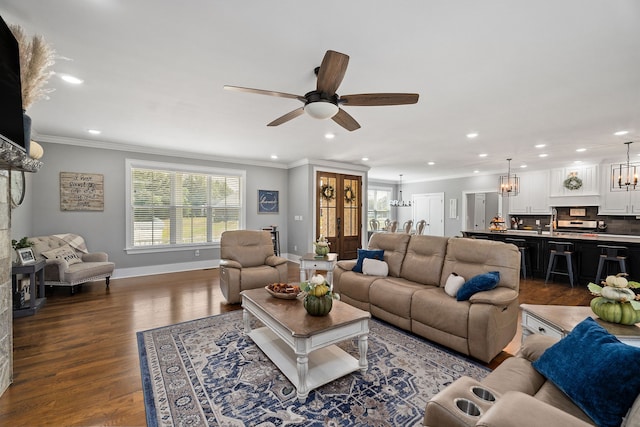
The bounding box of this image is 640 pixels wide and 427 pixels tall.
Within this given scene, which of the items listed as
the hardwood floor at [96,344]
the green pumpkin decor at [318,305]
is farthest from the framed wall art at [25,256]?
the green pumpkin decor at [318,305]

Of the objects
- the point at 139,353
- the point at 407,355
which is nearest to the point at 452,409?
the point at 407,355

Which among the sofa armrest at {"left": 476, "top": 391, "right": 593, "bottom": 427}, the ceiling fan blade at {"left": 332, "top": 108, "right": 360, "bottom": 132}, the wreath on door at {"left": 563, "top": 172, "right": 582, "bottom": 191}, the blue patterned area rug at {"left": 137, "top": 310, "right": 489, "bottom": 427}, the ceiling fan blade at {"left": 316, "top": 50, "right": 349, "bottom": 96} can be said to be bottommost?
the blue patterned area rug at {"left": 137, "top": 310, "right": 489, "bottom": 427}

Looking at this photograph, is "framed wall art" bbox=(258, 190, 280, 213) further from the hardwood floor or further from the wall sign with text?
the wall sign with text

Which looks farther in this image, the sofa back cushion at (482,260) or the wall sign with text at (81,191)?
the wall sign with text at (81,191)

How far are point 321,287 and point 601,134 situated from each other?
5.30 m

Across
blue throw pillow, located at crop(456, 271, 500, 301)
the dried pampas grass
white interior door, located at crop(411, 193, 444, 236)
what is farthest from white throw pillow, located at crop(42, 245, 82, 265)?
white interior door, located at crop(411, 193, 444, 236)

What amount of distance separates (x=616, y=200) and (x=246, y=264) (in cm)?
847

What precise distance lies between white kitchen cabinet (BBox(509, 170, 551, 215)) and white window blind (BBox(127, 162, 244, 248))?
26.0ft

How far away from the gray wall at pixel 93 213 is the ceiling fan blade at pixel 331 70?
4.82m

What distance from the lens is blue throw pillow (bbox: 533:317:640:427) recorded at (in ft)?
3.50

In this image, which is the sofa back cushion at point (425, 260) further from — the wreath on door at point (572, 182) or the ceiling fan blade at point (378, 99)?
the wreath on door at point (572, 182)

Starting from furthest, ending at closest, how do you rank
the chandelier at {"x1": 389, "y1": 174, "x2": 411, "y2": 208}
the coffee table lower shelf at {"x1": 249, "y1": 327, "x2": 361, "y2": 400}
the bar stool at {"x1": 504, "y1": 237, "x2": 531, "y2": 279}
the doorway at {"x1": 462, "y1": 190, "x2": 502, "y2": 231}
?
the chandelier at {"x1": 389, "y1": 174, "x2": 411, "y2": 208} → the doorway at {"x1": 462, "y1": 190, "x2": 502, "y2": 231} → the bar stool at {"x1": 504, "y1": 237, "x2": 531, "y2": 279} → the coffee table lower shelf at {"x1": 249, "y1": 327, "x2": 361, "y2": 400}

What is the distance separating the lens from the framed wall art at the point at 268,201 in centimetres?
709

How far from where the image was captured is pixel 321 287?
2.30 meters
